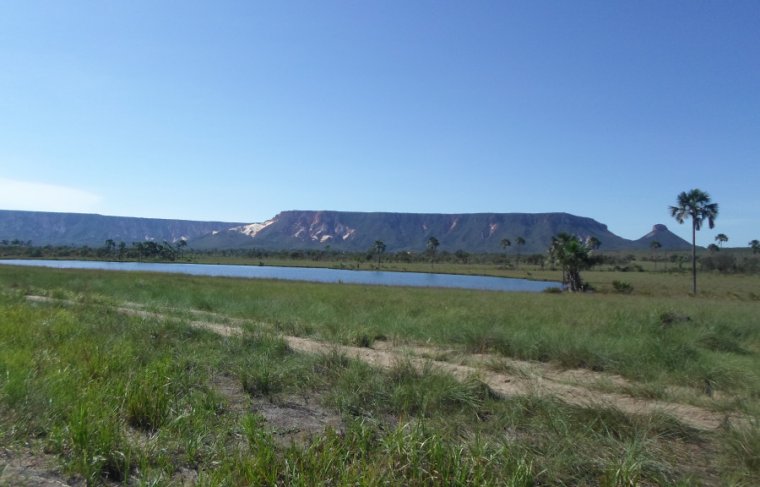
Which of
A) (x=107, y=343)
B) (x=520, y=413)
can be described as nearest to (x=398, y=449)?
(x=520, y=413)

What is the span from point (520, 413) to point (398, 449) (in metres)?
2.11

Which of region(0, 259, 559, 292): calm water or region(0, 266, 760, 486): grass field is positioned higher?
region(0, 266, 760, 486): grass field

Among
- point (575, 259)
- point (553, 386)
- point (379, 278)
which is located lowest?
point (379, 278)

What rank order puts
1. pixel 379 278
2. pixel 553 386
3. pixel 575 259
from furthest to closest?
pixel 379 278, pixel 575 259, pixel 553 386

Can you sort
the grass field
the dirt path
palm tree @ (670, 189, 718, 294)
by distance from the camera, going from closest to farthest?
the grass field
the dirt path
palm tree @ (670, 189, 718, 294)

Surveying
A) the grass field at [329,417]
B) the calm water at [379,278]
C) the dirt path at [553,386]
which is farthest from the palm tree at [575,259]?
the dirt path at [553,386]

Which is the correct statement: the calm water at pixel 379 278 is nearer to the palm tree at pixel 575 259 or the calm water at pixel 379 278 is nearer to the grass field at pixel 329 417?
the palm tree at pixel 575 259

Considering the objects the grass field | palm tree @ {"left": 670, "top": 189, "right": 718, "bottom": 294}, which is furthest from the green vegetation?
the grass field

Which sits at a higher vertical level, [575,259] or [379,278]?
[575,259]

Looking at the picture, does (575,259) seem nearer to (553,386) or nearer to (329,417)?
(553,386)

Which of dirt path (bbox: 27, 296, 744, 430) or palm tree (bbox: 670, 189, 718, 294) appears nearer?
dirt path (bbox: 27, 296, 744, 430)

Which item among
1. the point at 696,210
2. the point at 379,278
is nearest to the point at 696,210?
the point at 696,210

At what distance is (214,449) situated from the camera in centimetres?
456

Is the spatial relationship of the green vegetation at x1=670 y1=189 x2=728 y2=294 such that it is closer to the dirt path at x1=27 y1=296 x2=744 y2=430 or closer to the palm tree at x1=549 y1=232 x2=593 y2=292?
the palm tree at x1=549 y1=232 x2=593 y2=292
